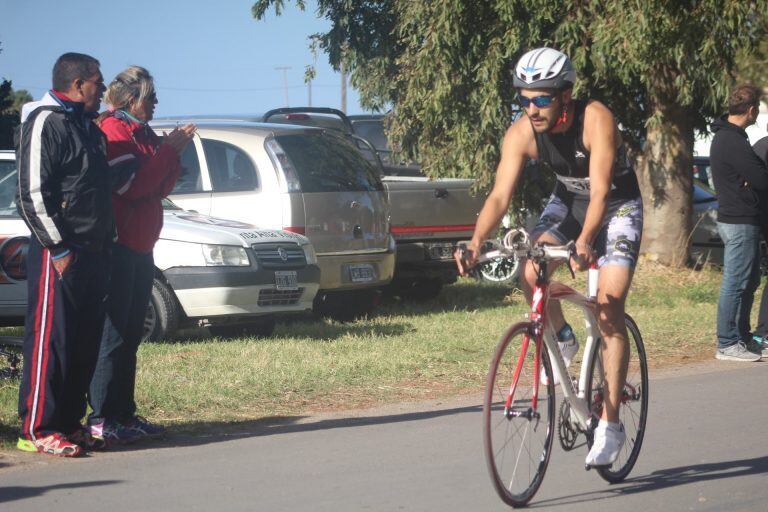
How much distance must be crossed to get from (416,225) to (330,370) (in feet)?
15.0

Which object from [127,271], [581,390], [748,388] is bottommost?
[748,388]

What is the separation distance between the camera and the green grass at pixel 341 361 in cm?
770

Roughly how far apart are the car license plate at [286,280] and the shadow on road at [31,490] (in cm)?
457

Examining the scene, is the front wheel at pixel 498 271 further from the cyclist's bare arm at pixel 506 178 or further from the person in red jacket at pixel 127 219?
the cyclist's bare arm at pixel 506 178

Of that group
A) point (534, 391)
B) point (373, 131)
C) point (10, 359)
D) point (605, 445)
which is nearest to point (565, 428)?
point (605, 445)

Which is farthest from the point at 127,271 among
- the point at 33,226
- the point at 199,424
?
the point at 199,424

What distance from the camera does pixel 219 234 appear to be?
9.99 meters

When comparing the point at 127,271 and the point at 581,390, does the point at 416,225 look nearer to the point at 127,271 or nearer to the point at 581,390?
the point at 127,271

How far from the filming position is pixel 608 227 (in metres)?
5.56

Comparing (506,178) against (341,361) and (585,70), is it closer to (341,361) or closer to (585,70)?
(341,361)

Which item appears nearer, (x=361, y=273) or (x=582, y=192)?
(x=582, y=192)

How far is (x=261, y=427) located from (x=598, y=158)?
2817 mm

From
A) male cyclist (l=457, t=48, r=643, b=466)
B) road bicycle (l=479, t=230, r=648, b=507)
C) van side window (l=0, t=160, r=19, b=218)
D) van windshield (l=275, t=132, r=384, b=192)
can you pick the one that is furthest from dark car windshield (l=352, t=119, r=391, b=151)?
road bicycle (l=479, t=230, r=648, b=507)

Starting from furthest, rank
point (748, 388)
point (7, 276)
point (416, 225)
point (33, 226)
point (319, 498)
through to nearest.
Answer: point (416, 225), point (7, 276), point (748, 388), point (33, 226), point (319, 498)
